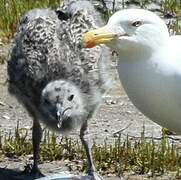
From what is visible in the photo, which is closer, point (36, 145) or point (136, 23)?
point (136, 23)

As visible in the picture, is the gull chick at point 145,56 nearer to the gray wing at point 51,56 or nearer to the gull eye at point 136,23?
the gull eye at point 136,23

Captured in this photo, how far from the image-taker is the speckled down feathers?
7.37 metres

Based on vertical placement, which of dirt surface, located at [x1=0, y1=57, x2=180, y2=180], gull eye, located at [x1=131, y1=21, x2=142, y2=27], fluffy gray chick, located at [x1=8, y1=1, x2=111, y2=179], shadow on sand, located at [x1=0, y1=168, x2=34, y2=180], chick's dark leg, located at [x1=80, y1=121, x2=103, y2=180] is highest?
gull eye, located at [x1=131, y1=21, x2=142, y2=27]

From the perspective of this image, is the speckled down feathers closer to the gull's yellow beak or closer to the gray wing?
the gray wing

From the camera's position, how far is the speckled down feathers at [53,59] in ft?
24.2

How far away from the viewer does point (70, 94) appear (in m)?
7.21

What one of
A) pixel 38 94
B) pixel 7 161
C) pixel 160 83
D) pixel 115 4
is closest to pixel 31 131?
pixel 7 161

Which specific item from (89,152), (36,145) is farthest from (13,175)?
(89,152)

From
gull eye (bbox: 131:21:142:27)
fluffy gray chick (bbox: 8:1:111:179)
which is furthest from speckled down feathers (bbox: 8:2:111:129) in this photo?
gull eye (bbox: 131:21:142:27)

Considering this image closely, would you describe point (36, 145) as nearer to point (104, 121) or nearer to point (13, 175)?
point (13, 175)

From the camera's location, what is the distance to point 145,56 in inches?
247

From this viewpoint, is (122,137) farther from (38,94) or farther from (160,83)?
(160,83)

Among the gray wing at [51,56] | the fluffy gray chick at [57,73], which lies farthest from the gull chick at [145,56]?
the gray wing at [51,56]

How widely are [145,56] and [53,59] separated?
4.23ft
